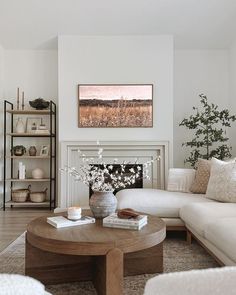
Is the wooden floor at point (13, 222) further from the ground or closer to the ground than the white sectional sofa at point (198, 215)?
closer to the ground

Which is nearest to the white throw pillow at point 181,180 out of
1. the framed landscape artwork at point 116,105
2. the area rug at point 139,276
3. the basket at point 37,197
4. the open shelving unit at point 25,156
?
the area rug at point 139,276

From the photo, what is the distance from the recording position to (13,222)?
4.11 meters

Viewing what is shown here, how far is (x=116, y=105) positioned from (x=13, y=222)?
2280 millimetres

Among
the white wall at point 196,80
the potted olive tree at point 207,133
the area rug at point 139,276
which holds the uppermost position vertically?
the white wall at point 196,80

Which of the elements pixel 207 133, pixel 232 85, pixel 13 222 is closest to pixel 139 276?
pixel 13 222

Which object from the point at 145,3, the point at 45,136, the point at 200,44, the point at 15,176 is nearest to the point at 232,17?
the point at 200,44

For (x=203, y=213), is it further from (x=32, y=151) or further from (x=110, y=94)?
(x=32, y=151)

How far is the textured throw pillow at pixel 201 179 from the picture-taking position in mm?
3648

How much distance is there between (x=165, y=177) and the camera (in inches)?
188

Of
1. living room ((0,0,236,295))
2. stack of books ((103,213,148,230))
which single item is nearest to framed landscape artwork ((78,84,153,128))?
living room ((0,0,236,295))

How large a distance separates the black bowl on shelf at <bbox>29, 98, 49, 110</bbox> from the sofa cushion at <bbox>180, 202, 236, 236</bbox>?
3007mm

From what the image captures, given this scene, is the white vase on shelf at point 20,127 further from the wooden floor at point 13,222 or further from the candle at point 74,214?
the candle at point 74,214

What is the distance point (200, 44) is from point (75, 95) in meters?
2.24

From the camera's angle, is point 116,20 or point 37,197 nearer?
point 116,20
